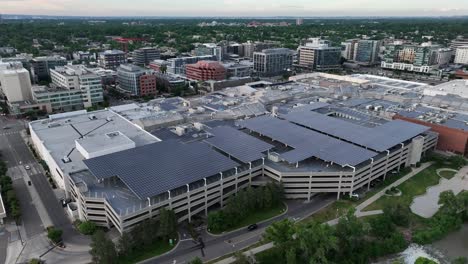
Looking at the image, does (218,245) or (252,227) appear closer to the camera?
(218,245)

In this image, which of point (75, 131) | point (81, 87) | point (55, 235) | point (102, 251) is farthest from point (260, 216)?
point (81, 87)

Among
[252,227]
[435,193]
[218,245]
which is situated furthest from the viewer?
[435,193]

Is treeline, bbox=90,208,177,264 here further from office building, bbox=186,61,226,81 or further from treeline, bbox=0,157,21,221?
office building, bbox=186,61,226,81

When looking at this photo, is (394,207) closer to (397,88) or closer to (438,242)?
(438,242)

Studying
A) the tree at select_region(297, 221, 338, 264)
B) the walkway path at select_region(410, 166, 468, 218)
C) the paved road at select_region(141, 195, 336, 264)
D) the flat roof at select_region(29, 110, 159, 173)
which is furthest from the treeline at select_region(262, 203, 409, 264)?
the flat roof at select_region(29, 110, 159, 173)

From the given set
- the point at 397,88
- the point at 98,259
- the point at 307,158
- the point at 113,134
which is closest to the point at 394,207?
the point at 307,158

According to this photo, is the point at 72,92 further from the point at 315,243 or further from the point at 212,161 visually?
the point at 315,243
